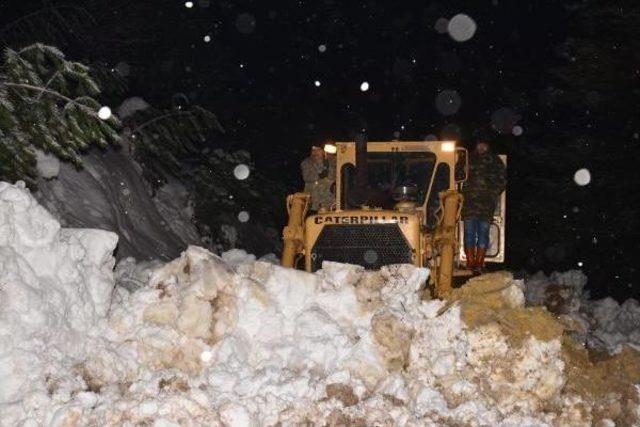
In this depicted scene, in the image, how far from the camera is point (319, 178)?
996 centimetres

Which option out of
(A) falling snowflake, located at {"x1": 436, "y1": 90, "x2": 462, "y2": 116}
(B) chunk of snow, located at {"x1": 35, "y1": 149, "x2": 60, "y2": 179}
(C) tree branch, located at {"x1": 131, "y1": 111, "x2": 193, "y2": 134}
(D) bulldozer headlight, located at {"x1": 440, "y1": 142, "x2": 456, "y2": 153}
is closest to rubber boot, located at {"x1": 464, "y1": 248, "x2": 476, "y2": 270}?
(D) bulldozer headlight, located at {"x1": 440, "y1": 142, "x2": 456, "y2": 153}

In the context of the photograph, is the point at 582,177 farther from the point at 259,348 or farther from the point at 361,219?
the point at 259,348

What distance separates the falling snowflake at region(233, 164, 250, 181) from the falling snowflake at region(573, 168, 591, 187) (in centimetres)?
776

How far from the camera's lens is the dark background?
1567 centimetres

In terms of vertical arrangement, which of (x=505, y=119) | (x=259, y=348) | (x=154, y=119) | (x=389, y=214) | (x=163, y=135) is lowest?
(x=259, y=348)

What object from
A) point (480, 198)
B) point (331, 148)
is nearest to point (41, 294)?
point (331, 148)

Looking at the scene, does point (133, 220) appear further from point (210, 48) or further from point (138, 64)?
point (210, 48)

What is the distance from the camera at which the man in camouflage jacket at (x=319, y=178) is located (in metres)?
9.89

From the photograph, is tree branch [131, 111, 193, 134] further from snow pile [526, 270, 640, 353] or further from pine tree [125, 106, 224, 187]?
snow pile [526, 270, 640, 353]

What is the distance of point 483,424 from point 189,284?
106 inches

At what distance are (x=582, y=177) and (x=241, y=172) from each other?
7956mm

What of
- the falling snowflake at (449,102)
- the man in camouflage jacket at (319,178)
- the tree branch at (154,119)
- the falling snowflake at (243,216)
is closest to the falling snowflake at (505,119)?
the falling snowflake at (449,102)

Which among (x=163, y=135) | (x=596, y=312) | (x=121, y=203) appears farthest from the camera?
(x=163, y=135)

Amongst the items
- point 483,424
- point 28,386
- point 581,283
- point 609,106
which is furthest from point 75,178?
point 609,106
